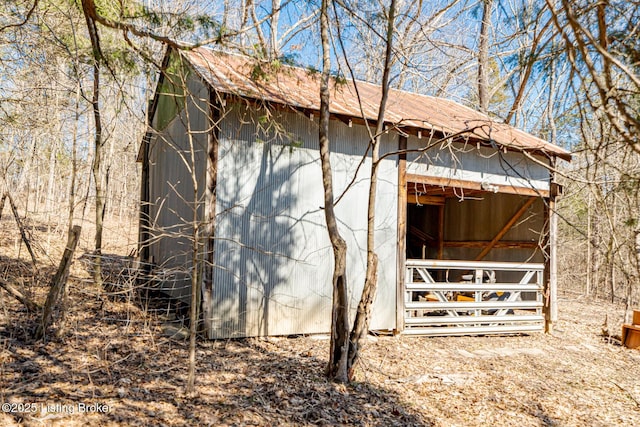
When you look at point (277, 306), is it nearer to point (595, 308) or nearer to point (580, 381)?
point (580, 381)

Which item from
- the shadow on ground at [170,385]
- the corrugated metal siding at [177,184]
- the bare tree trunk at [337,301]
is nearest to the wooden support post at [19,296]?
the shadow on ground at [170,385]

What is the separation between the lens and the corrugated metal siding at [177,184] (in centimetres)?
654

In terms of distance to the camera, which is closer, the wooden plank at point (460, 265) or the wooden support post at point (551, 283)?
the wooden plank at point (460, 265)

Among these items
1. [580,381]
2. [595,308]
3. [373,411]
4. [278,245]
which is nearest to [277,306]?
[278,245]

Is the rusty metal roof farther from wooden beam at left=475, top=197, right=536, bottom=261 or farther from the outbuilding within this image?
wooden beam at left=475, top=197, right=536, bottom=261

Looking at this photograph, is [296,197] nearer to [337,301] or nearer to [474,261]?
[337,301]

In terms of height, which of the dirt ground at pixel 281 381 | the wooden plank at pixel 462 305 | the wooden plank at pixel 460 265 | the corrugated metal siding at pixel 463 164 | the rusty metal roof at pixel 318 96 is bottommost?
the dirt ground at pixel 281 381

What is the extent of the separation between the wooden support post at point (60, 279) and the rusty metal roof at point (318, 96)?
7.77 ft

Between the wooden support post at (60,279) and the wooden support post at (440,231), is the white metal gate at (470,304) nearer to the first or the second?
the wooden support post at (440,231)

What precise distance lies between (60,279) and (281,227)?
2.72 m

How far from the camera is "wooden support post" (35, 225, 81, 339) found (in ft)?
16.2

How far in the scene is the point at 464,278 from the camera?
885 cm

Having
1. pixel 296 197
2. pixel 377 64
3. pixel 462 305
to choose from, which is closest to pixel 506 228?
pixel 462 305

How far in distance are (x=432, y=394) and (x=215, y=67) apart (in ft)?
17.2
